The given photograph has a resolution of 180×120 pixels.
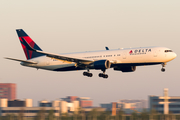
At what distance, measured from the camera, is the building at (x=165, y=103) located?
407ft

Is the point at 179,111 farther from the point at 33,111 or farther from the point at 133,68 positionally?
the point at 133,68

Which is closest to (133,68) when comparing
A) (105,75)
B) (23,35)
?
(105,75)

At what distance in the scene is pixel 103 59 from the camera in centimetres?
5641

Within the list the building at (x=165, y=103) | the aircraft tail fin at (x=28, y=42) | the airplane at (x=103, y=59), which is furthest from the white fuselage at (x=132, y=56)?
the building at (x=165, y=103)

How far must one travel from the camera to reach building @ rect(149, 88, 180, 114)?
124 m

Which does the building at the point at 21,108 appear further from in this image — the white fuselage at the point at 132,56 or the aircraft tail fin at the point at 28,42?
the white fuselage at the point at 132,56

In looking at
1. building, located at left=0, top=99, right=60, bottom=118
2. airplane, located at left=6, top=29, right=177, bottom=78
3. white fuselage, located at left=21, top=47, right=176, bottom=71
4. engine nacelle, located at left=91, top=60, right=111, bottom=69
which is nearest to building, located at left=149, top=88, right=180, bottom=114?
building, located at left=0, top=99, right=60, bottom=118

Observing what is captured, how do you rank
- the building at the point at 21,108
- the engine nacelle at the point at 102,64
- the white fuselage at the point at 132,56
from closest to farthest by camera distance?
the white fuselage at the point at 132,56 < the engine nacelle at the point at 102,64 < the building at the point at 21,108

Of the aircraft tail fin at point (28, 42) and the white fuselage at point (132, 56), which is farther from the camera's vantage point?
the aircraft tail fin at point (28, 42)

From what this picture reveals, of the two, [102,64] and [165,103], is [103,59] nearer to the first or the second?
[102,64]

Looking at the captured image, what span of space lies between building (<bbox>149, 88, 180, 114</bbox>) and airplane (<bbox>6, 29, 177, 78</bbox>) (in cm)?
6868

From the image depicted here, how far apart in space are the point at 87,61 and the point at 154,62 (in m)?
12.1

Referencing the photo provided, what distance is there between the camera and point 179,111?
405 feet

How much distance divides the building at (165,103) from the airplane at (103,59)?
68.7 metres
